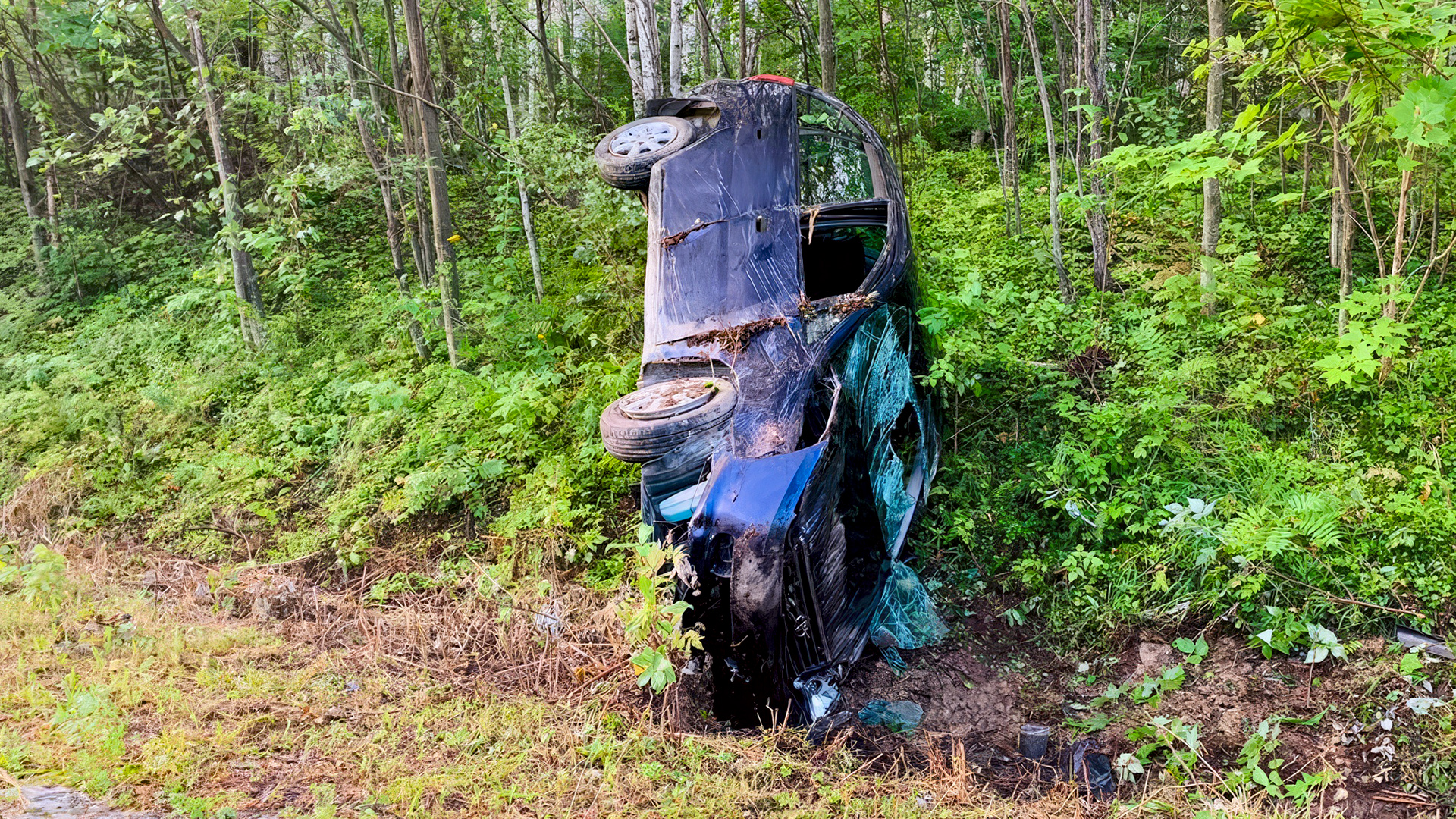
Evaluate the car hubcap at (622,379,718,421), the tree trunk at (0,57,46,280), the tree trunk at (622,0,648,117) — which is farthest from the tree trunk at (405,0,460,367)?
the tree trunk at (0,57,46,280)

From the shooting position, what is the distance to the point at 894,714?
4094 mm

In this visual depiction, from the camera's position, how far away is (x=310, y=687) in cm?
416

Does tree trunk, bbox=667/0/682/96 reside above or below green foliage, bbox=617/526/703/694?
above

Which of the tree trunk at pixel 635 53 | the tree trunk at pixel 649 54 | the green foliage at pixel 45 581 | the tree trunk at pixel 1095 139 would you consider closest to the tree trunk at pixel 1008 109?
the tree trunk at pixel 1095 139

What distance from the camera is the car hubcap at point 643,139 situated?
5148mm

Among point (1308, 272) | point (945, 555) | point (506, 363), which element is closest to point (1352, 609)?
point (945, 555)

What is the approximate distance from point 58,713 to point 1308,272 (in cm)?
822

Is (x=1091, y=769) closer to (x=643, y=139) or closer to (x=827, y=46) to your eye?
(x=643, y=139)

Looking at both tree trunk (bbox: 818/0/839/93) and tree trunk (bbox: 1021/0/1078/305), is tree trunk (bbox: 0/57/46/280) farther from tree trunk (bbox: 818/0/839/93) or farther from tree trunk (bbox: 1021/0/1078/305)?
tree trunk (bbox: 1021/0/1078/305)

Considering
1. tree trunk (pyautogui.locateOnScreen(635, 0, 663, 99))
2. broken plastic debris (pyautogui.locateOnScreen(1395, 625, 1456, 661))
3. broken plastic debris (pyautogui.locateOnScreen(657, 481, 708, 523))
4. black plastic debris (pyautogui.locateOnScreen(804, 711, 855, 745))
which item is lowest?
black plastic debris (pyautogui.locateOnScreen(804, 711, 855, 745))

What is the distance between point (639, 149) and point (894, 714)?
3443mm

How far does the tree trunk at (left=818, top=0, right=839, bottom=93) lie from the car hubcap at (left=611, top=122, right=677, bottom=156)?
2711 millimetres

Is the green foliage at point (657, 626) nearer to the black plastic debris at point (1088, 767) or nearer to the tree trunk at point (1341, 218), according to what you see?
the black plastic debris at point (1088, 767)

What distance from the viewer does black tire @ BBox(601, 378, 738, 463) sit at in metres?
3.77
